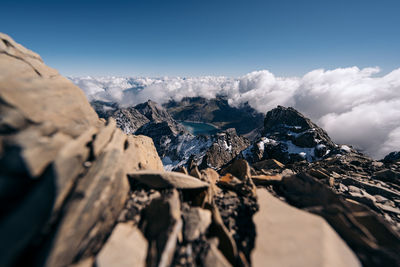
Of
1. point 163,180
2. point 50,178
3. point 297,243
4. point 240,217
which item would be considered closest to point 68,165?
point 50,178

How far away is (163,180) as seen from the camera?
10953 mm

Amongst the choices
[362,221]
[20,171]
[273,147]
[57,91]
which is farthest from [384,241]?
[273,147]

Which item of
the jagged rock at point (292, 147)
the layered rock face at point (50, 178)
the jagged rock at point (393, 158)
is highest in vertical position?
the layered rock face at point (50, 178)

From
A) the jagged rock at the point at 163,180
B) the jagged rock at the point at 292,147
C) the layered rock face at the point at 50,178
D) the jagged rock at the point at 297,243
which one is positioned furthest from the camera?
the jagged rock at the point at 292,147

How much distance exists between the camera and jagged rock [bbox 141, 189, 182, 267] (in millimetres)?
7539

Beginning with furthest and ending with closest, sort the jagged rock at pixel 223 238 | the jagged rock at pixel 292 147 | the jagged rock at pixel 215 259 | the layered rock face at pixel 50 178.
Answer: the jagged rock at pixel 292 147 → the jagged rock at pixel 223 238 → the jagged rock at pixel 215 259 → the layered rock face at pixel 50 178

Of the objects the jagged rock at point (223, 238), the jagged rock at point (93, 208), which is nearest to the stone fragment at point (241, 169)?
the jagged rock at point (223, 238)

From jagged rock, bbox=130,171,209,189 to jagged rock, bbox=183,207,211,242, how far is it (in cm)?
178

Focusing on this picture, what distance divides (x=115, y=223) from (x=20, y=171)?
16.3ft

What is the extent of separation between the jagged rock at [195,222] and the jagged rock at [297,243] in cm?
296

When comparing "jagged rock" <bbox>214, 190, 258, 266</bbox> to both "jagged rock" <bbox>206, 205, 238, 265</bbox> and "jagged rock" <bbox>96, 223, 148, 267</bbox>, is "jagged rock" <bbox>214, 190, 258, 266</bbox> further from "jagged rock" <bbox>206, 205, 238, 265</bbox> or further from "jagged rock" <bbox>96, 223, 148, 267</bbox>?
"jagged rock" <bbox>96, 223, 148, 267</bbox>

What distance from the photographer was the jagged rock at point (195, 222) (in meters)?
8.66

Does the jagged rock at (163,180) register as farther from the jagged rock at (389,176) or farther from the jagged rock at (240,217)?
the jagged rock at (389,176)

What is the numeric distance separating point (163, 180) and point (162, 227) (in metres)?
3.08
